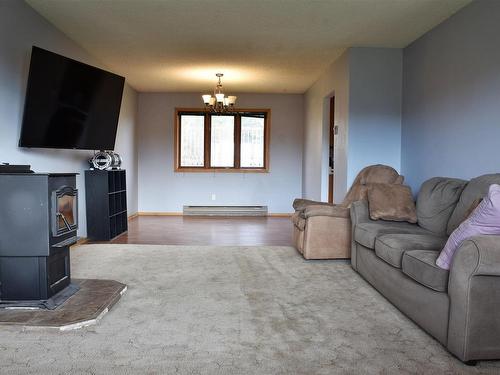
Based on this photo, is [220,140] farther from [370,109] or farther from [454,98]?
[454,98]

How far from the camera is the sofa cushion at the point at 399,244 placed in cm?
277

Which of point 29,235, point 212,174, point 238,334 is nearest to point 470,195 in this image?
point 238,334

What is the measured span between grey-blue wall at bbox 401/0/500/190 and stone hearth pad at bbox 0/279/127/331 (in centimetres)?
322

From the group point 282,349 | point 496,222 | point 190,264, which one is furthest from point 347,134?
point 282,349

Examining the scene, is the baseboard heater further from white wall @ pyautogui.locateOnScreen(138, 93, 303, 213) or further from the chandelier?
the chandelier

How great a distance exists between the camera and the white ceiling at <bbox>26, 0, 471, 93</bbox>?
3836 millimetres

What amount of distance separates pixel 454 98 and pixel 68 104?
3860 mm

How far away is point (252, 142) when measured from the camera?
875cm

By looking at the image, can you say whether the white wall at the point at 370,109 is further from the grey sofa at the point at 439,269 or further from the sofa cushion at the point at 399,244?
the sofa cushion at the point at 399,244

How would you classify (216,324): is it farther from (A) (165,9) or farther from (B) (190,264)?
(A) (165,9)

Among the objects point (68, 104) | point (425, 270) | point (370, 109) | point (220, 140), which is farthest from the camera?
point (220, 140)

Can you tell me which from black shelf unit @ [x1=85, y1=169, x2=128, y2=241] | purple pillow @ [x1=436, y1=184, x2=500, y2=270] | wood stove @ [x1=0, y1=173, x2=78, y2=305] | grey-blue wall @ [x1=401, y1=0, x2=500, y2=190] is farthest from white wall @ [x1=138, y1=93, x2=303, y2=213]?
purple pillow @ [x1=436, y1=184, x2=500, y2=270]

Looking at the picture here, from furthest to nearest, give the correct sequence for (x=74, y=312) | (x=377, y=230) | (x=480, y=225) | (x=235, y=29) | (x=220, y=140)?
(x=220, y=140)
(x=235, y=29)
(x=377, y=230)
(x=74, y=312)
(x=480, y=225)

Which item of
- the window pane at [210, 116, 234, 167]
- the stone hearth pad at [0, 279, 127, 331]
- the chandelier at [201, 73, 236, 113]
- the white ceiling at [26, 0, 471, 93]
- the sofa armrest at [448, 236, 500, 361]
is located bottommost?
the stone hearth pad at [0, 279, 127, 331]
